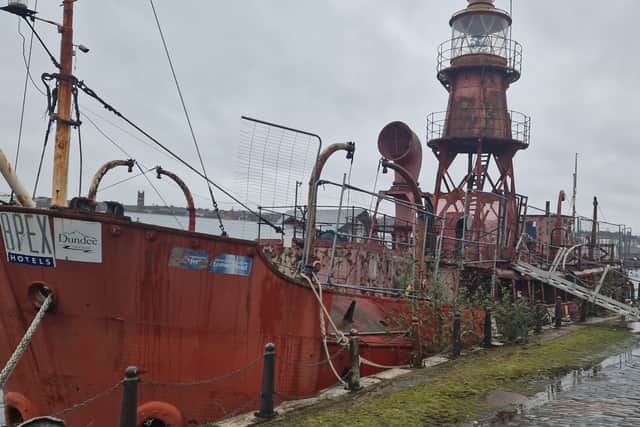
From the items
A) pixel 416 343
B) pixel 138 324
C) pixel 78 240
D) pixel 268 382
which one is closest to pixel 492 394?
pixel 416 343

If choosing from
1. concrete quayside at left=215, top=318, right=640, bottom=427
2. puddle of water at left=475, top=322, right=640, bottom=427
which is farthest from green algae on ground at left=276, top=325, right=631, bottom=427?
puddle of water at left=475, top=322, right=640, bottom=427

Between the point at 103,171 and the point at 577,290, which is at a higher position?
the point at 103,171

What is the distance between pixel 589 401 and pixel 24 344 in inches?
273

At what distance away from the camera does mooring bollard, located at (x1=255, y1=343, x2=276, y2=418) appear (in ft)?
22.1

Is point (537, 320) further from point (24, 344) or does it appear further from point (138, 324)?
point (24, 344)

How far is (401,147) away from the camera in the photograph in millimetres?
19516

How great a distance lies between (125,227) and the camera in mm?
7086

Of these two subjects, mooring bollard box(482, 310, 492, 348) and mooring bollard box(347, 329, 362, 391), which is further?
mooring bollard box(482, 310, 492, 348)

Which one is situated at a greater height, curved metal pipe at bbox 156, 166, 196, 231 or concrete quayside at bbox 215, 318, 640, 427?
curved metal pipe at bbox 156, 166, 196, 231

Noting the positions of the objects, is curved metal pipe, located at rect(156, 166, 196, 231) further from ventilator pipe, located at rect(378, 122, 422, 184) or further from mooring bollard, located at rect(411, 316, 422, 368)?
ventilator pipe, located at rect(378, 122, 422, 184)

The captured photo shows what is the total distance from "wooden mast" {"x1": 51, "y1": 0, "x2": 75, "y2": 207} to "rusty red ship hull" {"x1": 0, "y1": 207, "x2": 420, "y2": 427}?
99 centimetres

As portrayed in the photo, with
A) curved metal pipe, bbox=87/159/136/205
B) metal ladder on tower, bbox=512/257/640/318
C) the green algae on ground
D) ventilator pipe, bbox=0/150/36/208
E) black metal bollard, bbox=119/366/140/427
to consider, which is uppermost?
curved metal pipe, bbox=87/159/136/205

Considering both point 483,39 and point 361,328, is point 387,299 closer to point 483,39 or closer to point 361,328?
point 361,328

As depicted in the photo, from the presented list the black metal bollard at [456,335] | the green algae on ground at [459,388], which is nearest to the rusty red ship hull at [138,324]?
the green algae on ground at [459,388]
